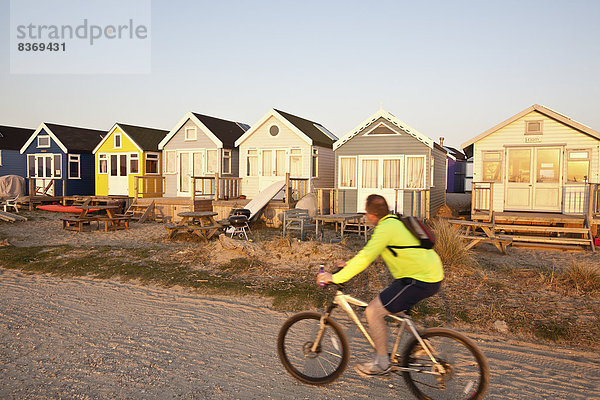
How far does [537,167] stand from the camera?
50.5 ft

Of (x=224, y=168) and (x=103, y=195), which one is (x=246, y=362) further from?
(x=103, y=195)

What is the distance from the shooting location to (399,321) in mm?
Result: 3840

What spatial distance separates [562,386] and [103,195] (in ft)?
88.8

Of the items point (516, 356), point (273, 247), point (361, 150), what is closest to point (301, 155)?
point (361, 150)

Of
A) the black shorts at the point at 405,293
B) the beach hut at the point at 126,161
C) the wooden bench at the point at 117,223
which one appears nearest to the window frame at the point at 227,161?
the beach hut at the point at 126,161

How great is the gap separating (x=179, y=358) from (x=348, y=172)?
14247 mm

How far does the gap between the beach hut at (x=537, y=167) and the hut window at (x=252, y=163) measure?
10.1 metres

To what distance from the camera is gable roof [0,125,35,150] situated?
32.3 m

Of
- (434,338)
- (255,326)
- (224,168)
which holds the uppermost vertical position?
(224,168)

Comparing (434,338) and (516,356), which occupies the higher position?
(434,338)

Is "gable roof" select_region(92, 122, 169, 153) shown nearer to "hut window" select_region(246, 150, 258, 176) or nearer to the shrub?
"hut window" select_region(246, 150, 258, 176)

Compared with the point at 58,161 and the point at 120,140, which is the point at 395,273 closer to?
the point at 120,140

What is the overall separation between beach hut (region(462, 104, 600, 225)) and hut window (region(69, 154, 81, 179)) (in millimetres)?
25132

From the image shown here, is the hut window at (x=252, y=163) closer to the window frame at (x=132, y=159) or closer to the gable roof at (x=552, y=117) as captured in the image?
the window frame at (x=132, y=159)
